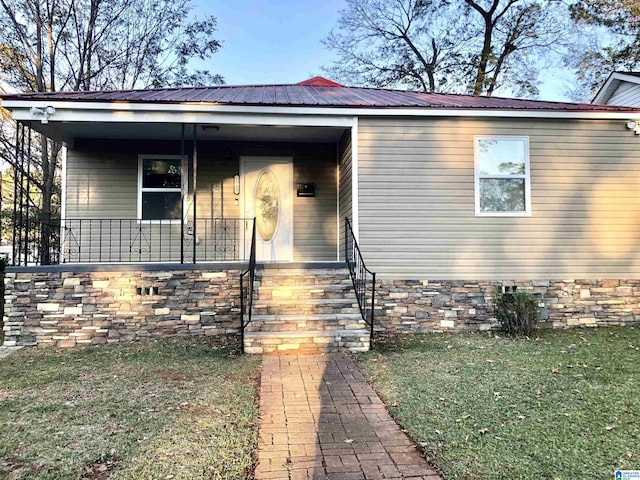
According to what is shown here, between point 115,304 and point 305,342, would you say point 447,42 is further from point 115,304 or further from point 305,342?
point 115,304

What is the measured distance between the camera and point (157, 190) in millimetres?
8188

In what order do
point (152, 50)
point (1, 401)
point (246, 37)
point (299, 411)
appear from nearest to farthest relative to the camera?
point (299, 411) → point (1, 401) → point (152, 50) → point (246, 37)


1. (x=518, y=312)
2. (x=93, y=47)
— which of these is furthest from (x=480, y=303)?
(x=93, y=47)

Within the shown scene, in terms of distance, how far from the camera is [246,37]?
1734 cm

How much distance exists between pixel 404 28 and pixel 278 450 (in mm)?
20975

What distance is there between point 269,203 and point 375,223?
8.35 feet

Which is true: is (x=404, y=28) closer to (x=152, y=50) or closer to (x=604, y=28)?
(x=604, y=28)

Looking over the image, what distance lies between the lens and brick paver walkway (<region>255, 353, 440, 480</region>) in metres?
2.46

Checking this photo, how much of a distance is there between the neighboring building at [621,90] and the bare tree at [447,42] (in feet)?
24.0

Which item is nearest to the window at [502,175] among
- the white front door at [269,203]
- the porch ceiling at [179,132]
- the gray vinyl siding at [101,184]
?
the porch ceiling at [179,132]

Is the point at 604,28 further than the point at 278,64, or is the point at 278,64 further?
the point at 278,64

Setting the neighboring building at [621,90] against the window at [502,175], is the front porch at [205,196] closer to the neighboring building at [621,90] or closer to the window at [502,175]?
the window at [502,175]

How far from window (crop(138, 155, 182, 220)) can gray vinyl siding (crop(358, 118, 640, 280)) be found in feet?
12.7

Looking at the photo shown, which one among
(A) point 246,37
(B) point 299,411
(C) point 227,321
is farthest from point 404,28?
(B) point 299,411
